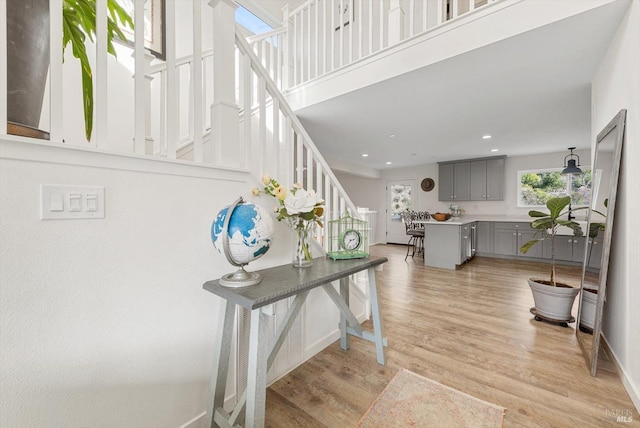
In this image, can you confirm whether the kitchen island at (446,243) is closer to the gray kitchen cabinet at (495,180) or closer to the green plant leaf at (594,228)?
the gray kitchen cabinet at (495,180)

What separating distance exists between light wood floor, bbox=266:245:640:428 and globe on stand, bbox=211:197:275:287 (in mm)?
947

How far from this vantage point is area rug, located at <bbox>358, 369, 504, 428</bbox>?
135cm

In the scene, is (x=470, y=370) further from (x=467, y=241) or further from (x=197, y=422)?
(x=467, y=241)

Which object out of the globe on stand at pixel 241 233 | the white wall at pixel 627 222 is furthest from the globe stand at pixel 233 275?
the white wall at pixel 627 222

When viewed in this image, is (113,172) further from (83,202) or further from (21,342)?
(21,342)

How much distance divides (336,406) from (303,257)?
0.86m

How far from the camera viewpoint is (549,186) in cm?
560

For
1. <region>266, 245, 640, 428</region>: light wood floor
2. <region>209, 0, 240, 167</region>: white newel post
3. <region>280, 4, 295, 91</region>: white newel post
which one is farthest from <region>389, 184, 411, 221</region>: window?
<region>209, 0, 240, 167</region>: white newel post

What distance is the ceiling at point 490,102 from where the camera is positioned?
1.94 m

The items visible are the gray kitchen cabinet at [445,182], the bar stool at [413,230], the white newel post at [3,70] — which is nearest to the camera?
the white newel post at [3,70]

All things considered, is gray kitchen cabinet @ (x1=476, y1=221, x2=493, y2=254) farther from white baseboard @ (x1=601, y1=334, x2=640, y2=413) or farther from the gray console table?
the gray console table

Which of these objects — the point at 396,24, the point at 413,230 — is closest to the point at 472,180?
the point at 413,230

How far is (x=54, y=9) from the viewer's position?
878mm

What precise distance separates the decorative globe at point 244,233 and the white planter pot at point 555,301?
2825mm
